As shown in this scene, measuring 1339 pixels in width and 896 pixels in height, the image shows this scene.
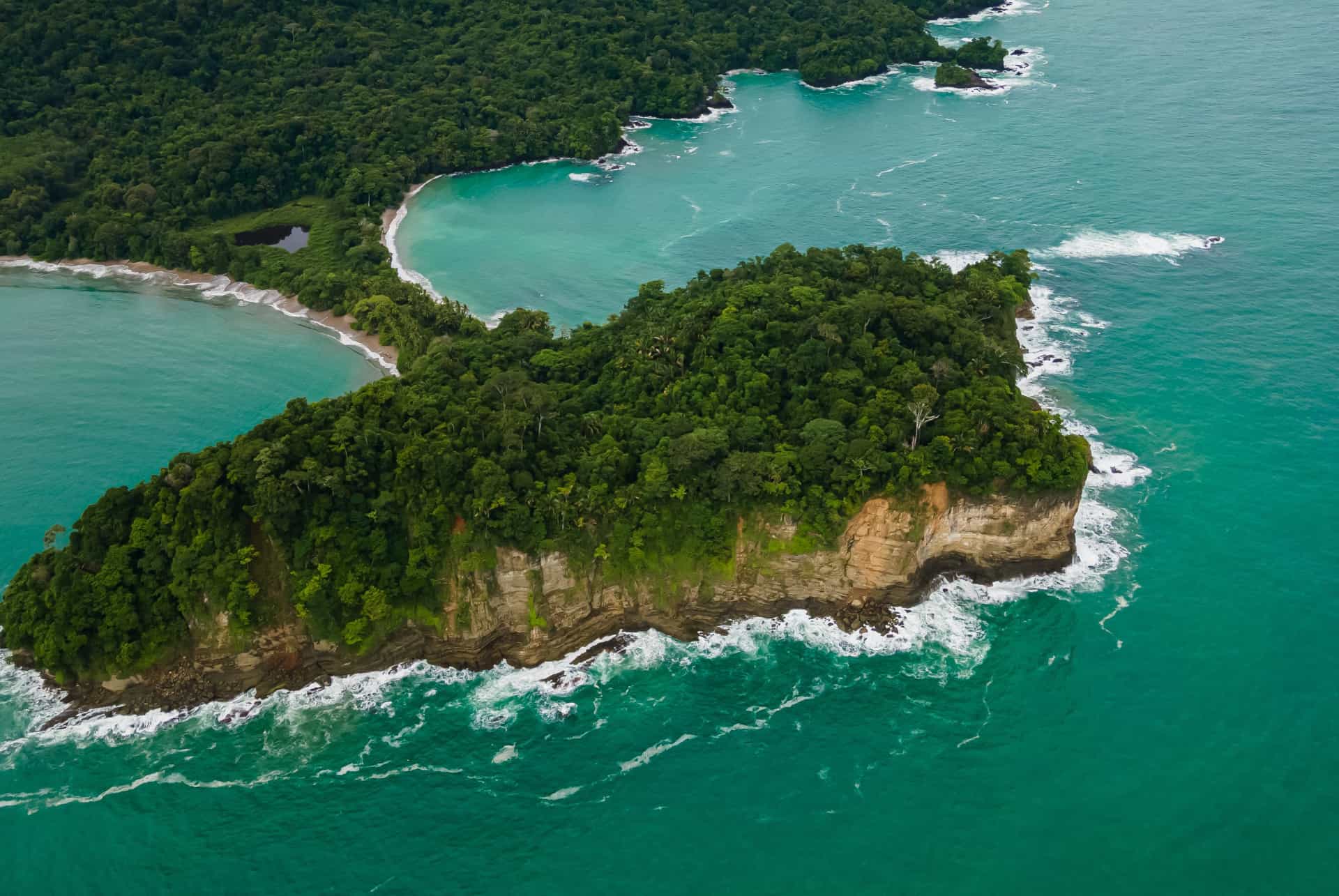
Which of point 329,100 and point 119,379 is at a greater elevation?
point 329,100

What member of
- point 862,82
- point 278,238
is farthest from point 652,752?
point 862,82

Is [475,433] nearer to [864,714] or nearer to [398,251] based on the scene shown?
[864,714]

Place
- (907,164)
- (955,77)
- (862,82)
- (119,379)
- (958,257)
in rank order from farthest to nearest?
(862,82), (955,77), (907,164), (958,257), (119,379)

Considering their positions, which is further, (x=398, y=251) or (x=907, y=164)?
→ (x=907, y=164)

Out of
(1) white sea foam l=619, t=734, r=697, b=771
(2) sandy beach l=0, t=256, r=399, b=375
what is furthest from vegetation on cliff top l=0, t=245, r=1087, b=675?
(2) sandy beach l=0, t=256, r=399, b=375

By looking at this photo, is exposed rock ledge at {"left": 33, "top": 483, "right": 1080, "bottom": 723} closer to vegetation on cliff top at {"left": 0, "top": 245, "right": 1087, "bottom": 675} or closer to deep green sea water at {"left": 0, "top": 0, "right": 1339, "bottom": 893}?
vegetation on cliff top at {"left": 0, "top": 245, "right": 1087, "bottom": 675}

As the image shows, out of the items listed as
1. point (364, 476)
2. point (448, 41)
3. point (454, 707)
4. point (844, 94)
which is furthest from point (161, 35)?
point (454, 707)

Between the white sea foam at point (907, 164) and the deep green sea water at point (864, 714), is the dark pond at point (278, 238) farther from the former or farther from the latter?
the white sea foam at point (907, 164)
